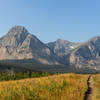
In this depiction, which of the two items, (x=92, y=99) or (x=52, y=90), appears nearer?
(x=92, y=99)

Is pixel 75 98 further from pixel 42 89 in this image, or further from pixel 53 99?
pixel 42 89

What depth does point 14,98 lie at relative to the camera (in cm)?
1003

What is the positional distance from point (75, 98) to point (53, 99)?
3.88 ft

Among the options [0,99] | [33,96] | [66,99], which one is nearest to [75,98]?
[66,99]

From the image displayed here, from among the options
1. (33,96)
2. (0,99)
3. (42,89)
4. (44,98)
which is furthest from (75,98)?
(0,99)

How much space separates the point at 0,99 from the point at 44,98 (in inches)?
92.2

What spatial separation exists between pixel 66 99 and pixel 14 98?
2.87m

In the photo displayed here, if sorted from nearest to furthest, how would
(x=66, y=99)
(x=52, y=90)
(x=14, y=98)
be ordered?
(x=66, y=99), (x=14, y=98), (x=52, y=90)

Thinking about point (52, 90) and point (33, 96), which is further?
point (52, 90)

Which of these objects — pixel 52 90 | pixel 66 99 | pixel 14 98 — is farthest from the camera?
pixel 52 90

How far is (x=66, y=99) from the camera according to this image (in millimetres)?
9336

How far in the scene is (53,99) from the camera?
9500mm

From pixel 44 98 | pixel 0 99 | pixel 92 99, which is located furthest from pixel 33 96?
pixel 92 99

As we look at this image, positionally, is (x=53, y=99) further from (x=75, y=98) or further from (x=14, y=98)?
(x=14, y=98)
